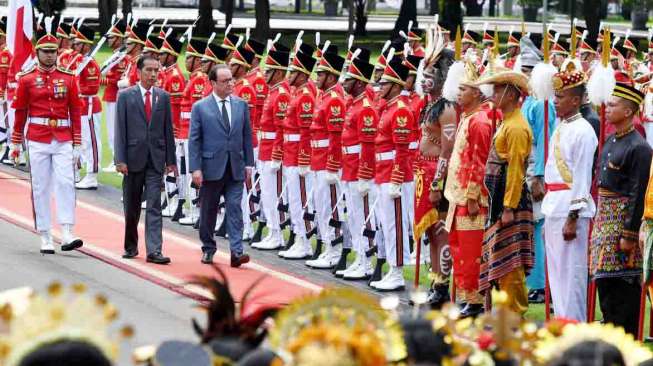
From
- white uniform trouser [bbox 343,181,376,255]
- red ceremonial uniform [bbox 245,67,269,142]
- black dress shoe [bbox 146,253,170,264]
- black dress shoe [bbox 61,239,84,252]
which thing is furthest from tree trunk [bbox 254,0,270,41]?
white uniform trouser [bbox 343,181,376,255]

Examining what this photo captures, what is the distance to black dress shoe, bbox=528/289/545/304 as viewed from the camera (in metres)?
12.7

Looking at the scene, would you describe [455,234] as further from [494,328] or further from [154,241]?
[494,328]

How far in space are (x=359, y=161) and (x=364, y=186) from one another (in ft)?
0.80

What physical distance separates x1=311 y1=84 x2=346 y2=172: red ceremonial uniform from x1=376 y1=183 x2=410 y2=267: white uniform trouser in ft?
3.76

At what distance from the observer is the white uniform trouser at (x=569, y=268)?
35.1ft

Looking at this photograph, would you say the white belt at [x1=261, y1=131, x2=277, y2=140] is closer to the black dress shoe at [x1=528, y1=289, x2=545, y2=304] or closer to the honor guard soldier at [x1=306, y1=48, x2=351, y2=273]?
the honor guard soldier at [x1=306, y1=48, x2=351, y2=273]

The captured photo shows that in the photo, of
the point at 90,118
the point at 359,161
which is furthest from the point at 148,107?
the point at 90,118

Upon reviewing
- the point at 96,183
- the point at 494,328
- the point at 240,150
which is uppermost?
the point at 494,328

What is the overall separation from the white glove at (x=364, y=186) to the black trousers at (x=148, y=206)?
78.2 inches

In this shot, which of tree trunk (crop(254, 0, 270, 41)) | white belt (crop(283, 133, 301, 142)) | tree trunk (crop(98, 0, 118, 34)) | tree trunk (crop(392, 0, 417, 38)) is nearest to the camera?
white belt (crop(283, 133, 301, 142))

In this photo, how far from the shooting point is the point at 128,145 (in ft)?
46.8

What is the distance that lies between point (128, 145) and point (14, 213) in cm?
333

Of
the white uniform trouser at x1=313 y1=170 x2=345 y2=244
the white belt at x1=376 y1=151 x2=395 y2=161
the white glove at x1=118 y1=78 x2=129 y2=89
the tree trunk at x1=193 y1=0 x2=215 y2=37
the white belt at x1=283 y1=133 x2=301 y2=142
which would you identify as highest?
the white belt at x1=376 y1=151 x2=395 y2=161

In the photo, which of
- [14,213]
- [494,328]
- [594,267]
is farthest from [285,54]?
[494,328]
